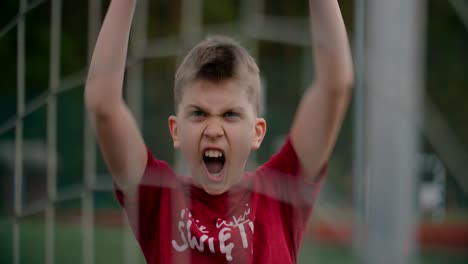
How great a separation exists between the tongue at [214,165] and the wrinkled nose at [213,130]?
0.14 ft

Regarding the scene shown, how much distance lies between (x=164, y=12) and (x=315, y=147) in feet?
8.20

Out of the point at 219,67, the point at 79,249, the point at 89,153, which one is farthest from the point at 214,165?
the point at 79,249

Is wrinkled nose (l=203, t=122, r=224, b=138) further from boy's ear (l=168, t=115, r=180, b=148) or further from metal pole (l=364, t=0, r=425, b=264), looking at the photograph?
metal pole (l=364, t=0, r=425, b=264)

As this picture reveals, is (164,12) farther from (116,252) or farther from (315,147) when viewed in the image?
(315,147)

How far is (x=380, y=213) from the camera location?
825mm

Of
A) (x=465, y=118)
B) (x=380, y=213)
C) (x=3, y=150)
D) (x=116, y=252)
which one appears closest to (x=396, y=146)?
(x=380, y=213)

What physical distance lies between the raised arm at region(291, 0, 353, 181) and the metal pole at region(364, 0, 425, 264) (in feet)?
0.13

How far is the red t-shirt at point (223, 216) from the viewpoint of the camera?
36.0 inches

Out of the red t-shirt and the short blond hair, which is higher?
the short blond hair

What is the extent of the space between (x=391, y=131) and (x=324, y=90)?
3.4 inches

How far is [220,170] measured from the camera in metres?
0.92

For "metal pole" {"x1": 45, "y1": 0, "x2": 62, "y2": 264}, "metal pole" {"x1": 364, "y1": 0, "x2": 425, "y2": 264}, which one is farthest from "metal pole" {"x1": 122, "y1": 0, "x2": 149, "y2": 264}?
"metal pole" {"x1": 364, "y1": 0, "x2": 425, "y2": 264}

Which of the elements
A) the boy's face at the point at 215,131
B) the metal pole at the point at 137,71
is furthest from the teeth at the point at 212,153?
the metal pole at the point at 137,71

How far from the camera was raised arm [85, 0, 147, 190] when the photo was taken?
0.81m
